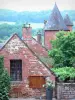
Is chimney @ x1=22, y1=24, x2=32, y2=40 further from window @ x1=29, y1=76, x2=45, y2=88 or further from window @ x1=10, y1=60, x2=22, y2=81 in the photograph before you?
window @ x1=29, y1=76, x2=45, y2=88

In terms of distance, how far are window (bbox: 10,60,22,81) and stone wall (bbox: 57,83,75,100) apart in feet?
8.46

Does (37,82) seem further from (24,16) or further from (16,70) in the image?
(24,16)

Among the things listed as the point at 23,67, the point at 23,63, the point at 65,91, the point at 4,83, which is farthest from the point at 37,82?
the point at 4,83

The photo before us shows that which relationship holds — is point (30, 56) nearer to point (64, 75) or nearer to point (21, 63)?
point (21, 63)

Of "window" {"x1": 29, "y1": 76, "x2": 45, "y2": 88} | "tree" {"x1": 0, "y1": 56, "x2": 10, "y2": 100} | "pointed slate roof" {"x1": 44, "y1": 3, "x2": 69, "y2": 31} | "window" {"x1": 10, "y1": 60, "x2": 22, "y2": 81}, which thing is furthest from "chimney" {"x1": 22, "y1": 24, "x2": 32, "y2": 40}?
"pointed slate roof" {"x1": 44, "y1": 3, "x2": 69, "y2": 31}

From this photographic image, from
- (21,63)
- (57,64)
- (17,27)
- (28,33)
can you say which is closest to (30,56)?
(21,63)

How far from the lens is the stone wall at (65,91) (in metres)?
22.8

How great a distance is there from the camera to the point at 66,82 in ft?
76.1

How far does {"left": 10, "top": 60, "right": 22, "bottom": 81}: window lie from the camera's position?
23797mm

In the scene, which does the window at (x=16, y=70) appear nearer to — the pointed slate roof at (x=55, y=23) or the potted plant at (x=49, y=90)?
A: the potted plant at (x=49, y=90)

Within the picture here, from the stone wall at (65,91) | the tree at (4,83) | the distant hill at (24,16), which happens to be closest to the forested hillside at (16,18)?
the distant hill at (24,16)

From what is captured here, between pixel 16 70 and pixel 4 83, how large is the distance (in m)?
2.14

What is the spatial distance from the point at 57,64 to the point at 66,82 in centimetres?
582

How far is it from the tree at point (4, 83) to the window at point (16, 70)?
131 centimetres
